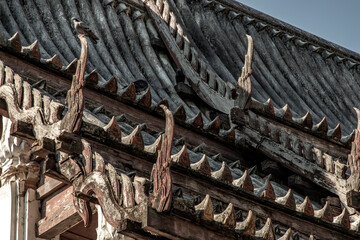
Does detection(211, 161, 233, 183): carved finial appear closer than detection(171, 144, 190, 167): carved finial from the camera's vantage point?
No

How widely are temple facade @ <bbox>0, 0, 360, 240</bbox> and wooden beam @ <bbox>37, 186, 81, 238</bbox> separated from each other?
2 centimetres

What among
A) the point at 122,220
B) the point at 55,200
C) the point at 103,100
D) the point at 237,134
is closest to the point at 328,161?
the point at 237,134

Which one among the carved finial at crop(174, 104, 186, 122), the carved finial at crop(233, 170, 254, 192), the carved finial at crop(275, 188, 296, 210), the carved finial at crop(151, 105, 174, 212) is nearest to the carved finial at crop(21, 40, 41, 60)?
Result: the carved finial at crop(174, 104, 186, 122)

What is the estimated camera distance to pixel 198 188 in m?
12.3

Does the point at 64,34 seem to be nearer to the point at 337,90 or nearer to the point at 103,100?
the point at 103,100

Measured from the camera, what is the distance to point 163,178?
10359mm

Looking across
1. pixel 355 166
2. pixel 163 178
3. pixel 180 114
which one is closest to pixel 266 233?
pixel 163 178

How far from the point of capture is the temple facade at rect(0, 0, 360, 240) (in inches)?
430

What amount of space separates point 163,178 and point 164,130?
4.15 m

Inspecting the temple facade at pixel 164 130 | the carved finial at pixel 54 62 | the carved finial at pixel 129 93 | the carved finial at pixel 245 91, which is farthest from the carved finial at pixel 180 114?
the carved finial at pixel 54 62

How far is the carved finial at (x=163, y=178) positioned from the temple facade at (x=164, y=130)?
1 centimetres

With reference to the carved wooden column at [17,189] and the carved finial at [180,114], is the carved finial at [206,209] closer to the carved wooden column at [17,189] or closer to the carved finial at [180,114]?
the carved wooden column at [17,189]

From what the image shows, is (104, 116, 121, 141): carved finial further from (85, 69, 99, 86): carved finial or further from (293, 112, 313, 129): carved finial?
(293, 112, 313, 129): carved finial

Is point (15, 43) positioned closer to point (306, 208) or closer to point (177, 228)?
point (306, 208)
